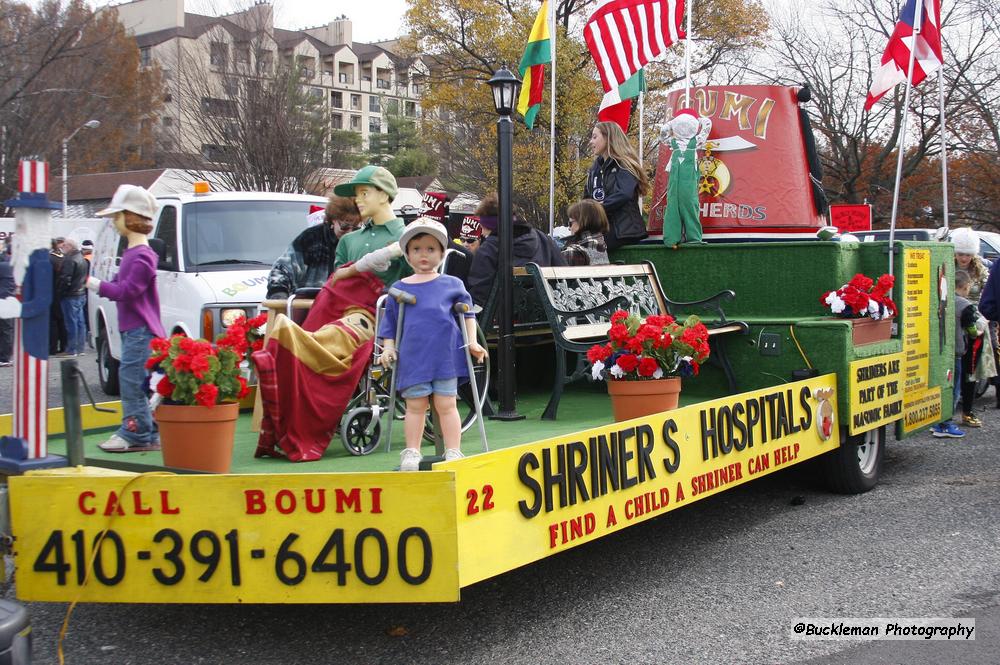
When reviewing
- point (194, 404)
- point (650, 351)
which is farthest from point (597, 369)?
point (194, 404)

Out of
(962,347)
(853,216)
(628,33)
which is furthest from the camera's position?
(853,216)

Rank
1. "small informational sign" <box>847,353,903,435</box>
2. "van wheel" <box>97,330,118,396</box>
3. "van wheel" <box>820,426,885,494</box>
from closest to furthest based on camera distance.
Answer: "small informational sign" <box>847,353,903,435</box>
"van wheel" <box>820,426,885,494</box>
"van wheel" <box>97,330,118,396</box>

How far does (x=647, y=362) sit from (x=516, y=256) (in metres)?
1.78

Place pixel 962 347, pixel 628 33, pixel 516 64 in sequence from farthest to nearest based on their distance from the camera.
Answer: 1. pixel 516 64
2. pixel 962 347
3. pixel 628 33

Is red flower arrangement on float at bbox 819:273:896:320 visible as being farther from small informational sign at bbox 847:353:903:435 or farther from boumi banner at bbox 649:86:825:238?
boumi banner at bbox 649:86:825:238

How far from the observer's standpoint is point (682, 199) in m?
7.50

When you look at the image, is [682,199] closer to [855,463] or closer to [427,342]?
[855,463]

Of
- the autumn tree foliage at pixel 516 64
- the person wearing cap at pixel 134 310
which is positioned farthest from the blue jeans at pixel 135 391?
the autumn tree foliage at pixel 516 64

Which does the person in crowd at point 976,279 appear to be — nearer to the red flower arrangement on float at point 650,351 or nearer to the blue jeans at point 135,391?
the red flower arrangement on float at point 650,351

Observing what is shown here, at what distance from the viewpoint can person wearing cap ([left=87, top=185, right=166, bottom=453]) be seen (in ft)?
17.7

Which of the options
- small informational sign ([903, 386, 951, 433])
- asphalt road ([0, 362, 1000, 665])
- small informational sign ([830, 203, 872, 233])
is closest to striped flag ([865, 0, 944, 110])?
small informational sign ([903, 386, 951, 433])

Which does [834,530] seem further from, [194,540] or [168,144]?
[168,144]

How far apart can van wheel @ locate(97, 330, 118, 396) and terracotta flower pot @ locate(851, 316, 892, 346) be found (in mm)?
8453

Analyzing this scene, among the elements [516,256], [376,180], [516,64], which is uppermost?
[516,64]
